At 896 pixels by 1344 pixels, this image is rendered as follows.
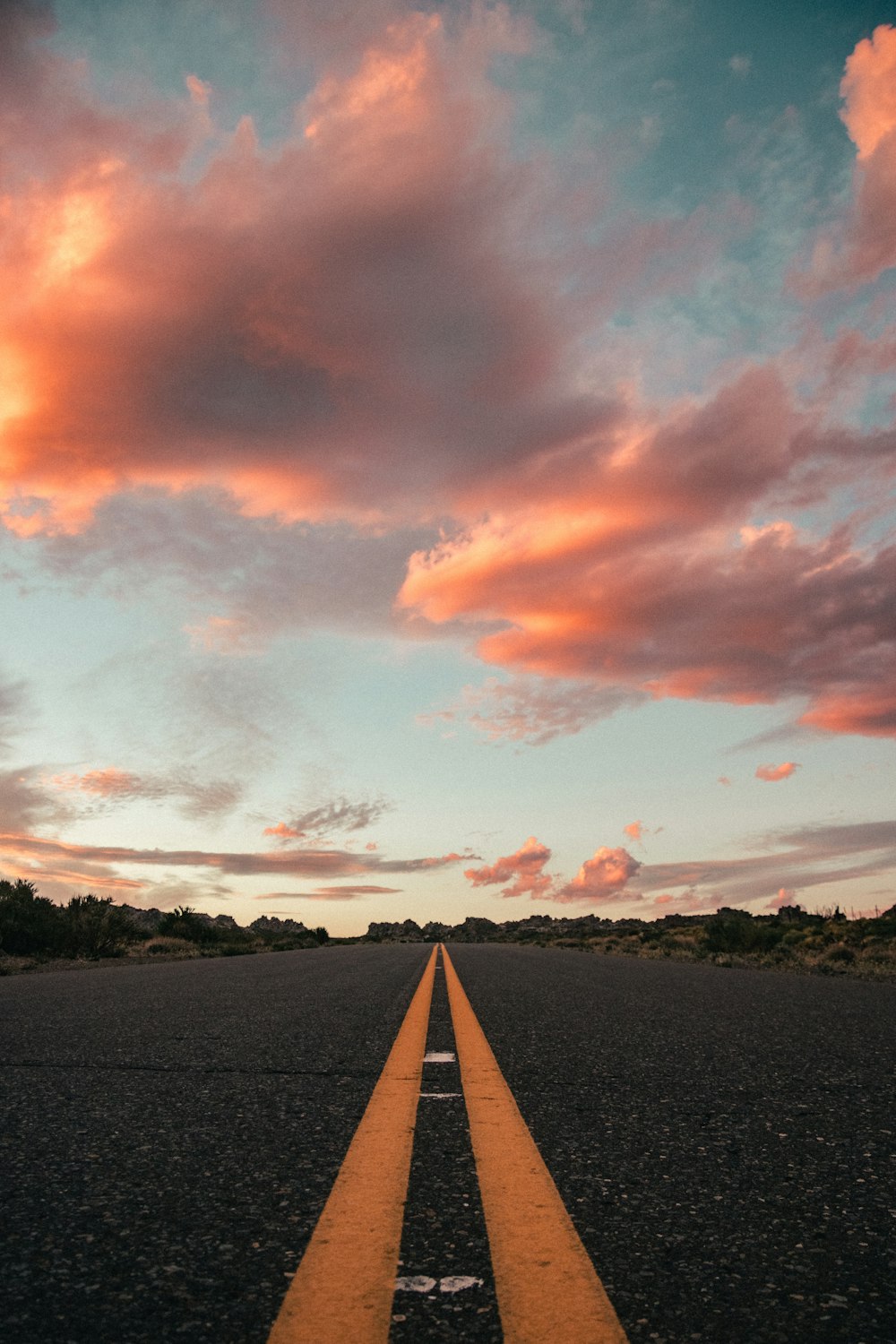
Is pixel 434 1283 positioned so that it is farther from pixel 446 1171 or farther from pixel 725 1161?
pixel 725 1161

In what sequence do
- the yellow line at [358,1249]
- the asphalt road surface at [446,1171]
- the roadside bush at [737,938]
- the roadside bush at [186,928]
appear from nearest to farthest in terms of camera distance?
the yellow line at [358,1249] < the asphalt road surface at [446,1171] < the roadside bush at [737,938] < the roadside bush at [186,928]

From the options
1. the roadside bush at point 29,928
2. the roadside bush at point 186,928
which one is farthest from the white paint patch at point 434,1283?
the roadside bush at point 186,928

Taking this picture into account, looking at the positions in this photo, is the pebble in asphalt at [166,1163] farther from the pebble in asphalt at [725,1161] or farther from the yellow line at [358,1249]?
the pebble in asphalt at [725,1161]

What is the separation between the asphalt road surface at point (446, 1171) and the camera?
5.66 ft

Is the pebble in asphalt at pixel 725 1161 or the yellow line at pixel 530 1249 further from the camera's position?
the pebble in asphalt at pixel 725 1161

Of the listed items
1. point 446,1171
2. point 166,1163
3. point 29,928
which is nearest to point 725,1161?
point 446,1171

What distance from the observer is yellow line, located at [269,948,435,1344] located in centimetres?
162

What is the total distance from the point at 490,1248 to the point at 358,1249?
0.29 metres

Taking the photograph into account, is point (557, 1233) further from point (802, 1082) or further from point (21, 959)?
point (21, 959)

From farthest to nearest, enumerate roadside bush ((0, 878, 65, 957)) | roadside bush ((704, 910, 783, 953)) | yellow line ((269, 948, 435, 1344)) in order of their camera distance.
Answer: roadside bush ((704, 910, 783, 953))
roadside bush ((0, 878, 65, 957))
yellow line ((269, 948, 435, 1344))

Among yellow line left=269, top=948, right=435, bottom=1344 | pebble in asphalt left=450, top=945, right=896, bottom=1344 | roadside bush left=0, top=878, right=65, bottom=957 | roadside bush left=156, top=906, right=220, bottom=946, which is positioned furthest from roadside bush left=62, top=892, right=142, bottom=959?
yellow line left=269, top=948, right=435, bottom=1344

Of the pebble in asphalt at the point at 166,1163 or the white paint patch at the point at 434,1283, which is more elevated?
the pebble in asphalt at the point at 166,1163

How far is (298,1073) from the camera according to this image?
4043 millimetres

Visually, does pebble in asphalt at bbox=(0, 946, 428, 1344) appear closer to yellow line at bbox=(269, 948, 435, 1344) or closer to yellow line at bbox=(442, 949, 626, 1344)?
yellow line at bbox=(269, 948, 435, 1344)
